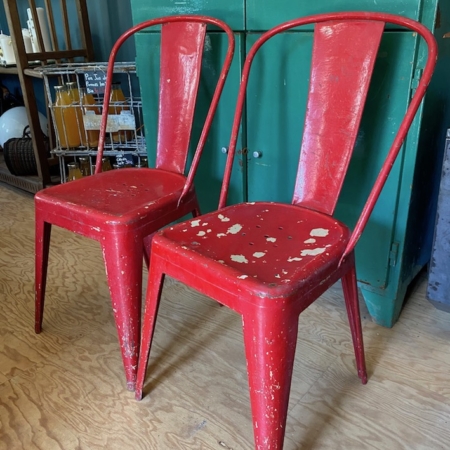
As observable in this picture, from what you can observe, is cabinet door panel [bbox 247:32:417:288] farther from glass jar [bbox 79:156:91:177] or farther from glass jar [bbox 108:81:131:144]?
glass jar [bbox 79:156:91:177]

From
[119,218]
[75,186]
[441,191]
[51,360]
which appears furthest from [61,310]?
[441,191]

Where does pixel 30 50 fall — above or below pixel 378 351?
above

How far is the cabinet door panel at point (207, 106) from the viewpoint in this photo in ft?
4.88

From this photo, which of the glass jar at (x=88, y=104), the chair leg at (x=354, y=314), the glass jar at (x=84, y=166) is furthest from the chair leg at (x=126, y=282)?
the glass jar at (x=84, y=166)

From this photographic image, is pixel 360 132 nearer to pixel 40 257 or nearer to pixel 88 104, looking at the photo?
pixel 40 257

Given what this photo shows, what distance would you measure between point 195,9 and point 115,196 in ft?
2.19

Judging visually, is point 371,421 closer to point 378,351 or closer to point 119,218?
point 378,351

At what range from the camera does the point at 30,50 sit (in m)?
2.59

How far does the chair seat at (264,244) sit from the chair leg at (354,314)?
131 mm

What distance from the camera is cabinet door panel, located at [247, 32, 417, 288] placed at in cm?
118

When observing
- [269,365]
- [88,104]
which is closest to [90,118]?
[88,104]

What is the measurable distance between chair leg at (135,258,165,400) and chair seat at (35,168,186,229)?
0.15m

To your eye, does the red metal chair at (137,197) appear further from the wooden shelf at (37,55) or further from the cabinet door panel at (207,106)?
the wooden shelf at (37,55)

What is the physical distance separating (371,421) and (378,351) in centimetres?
27
